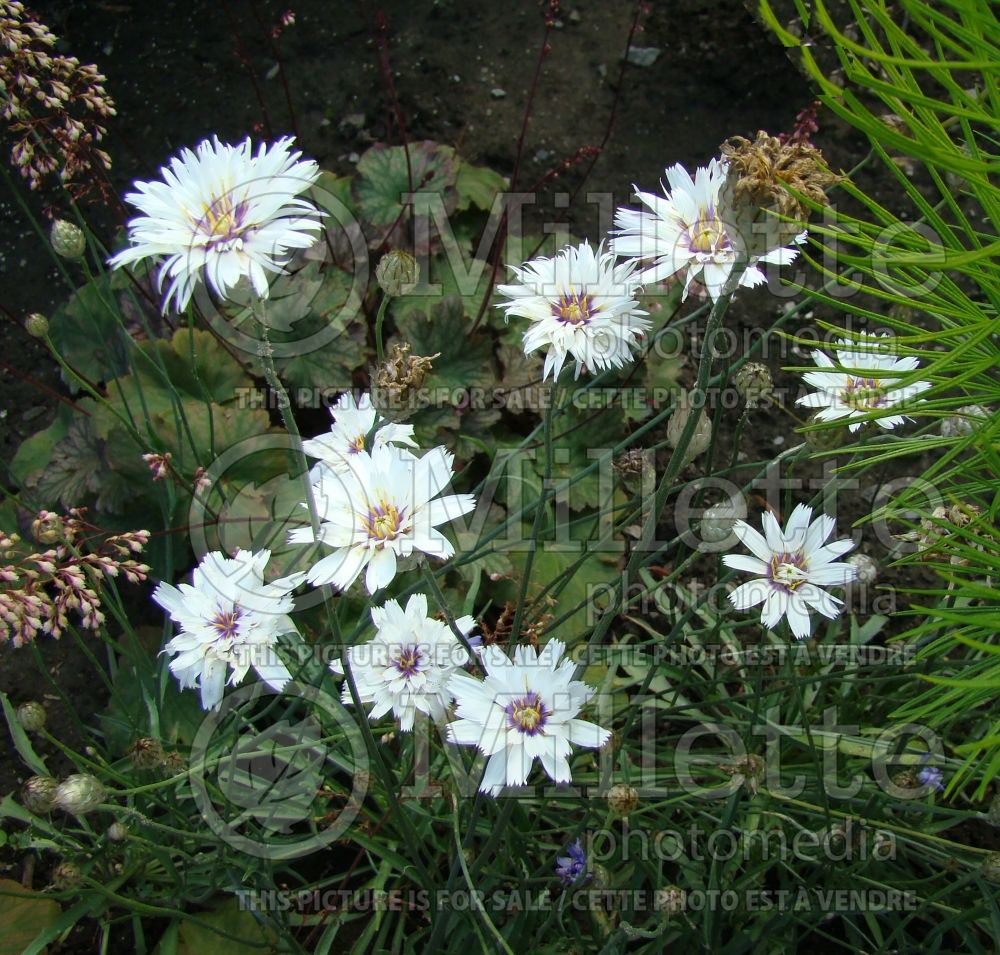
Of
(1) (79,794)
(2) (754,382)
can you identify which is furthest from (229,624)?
(2) (754,382)

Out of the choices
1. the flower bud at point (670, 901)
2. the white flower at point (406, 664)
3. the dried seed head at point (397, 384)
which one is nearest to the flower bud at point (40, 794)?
the white flower at point (406, 664)

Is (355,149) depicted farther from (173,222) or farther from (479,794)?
(479,794)

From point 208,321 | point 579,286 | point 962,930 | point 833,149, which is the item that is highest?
point 833,149

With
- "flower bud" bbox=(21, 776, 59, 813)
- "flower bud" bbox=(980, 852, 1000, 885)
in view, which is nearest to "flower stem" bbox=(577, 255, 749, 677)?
"flower bud" bbox=(980, 852, 1000, 885)

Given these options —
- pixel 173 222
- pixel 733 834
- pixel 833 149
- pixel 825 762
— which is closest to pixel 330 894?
pixel 733 834

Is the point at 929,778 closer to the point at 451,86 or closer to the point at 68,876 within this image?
the point at 68,876

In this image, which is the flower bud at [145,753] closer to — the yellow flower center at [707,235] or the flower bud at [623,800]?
the flower bud at [623,800]
